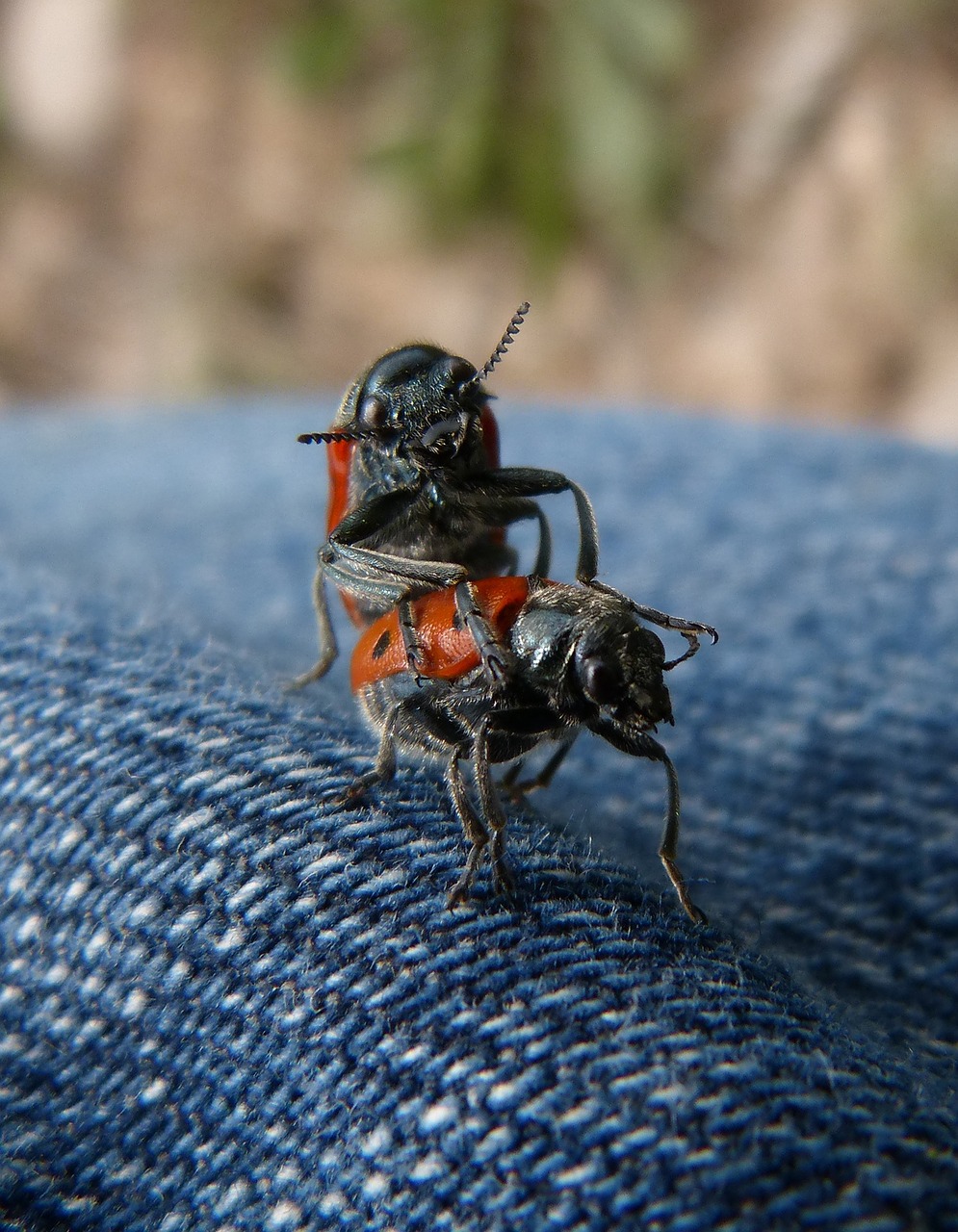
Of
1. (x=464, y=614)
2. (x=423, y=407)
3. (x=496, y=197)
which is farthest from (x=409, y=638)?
(x=496, y=197)

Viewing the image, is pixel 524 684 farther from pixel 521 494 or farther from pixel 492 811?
pixel 521 494

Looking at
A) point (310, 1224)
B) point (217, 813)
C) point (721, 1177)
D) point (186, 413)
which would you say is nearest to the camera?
point (721, 1177)

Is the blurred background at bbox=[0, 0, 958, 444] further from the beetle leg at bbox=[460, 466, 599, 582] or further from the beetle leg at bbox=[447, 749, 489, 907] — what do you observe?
the beetle leg at bbox=[447, 749, 489, 907]

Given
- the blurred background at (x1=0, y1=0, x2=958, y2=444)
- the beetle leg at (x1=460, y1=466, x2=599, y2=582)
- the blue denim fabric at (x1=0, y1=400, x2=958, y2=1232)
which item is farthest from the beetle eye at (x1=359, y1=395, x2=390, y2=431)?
the blurred background at (x1=0, y1=0, x2=958, y2=444)

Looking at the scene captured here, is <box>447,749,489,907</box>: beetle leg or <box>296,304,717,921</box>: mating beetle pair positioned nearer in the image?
<box>447,749,489,907</box>: beetle leg

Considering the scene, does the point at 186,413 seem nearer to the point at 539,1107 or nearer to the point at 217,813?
the point at 217,813

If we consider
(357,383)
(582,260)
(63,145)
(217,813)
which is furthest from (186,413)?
(63,145)
